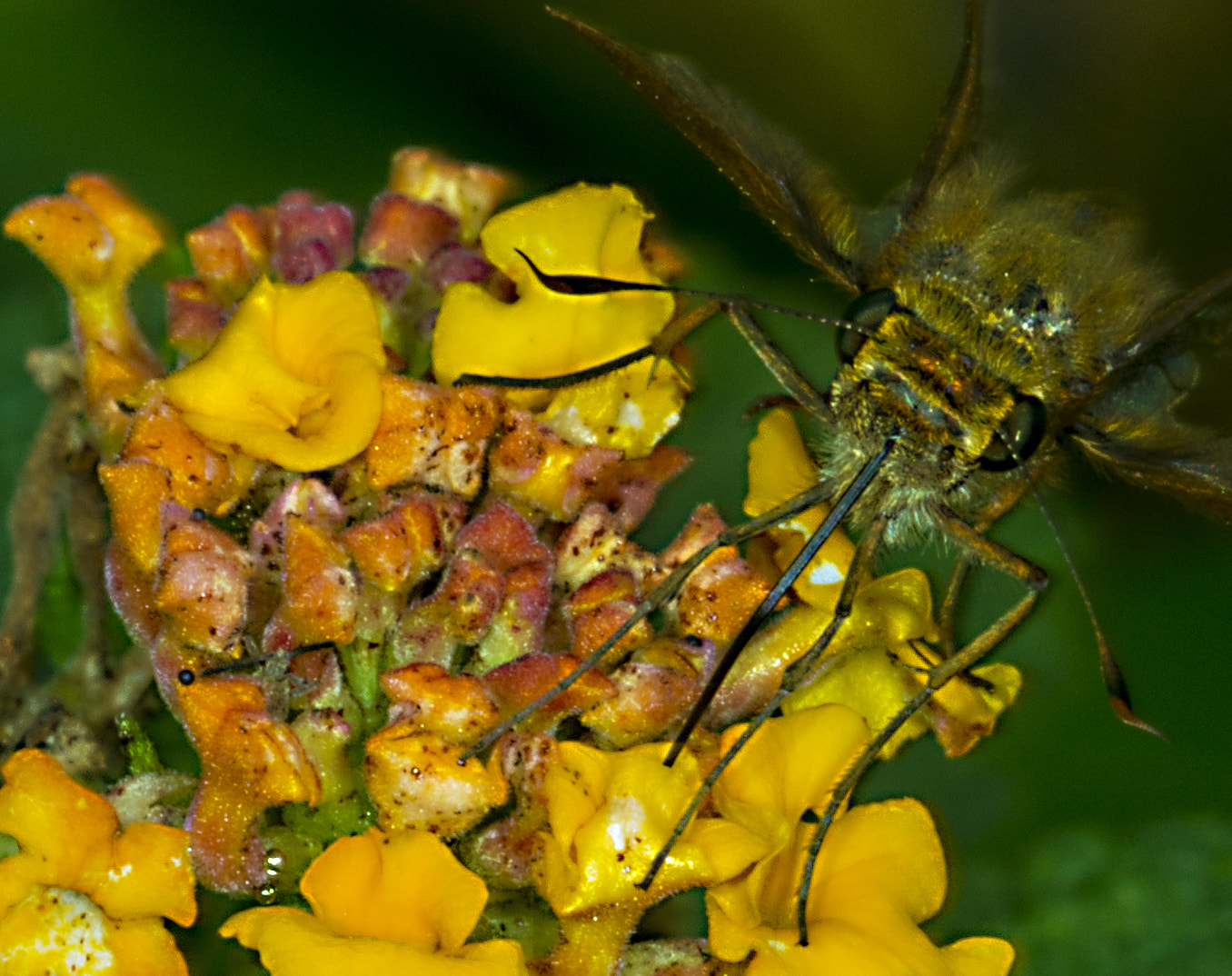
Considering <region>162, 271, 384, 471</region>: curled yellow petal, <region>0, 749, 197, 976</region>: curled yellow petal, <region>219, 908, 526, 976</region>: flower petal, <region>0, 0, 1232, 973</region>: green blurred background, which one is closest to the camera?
<region>219, 908, 526, 976</region>: flower petal

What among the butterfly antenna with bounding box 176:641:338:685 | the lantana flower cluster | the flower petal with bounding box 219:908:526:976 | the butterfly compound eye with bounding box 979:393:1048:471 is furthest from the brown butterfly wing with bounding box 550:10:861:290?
the flower petal with bounding box 219:908:526:976

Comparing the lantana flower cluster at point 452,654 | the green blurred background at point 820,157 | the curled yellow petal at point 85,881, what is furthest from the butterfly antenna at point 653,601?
the green blurred background at point 820,157

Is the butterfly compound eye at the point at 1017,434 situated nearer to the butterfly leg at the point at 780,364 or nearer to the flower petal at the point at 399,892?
the butterfly leg at the point at 780,364

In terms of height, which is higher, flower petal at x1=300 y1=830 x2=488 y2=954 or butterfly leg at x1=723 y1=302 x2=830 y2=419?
butterfly leg at x1=723 y1=302 x2=830 y2=419

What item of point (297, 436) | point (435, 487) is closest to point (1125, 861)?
point (435, 487)

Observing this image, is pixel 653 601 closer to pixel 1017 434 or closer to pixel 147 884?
pixel 1017 434

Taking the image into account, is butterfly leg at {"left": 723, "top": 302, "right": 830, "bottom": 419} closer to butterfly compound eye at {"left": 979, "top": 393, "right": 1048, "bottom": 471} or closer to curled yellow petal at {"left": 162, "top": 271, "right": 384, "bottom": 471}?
butterfly compound eye at {"left": 979, "top": 393, "right": 1048, "bottom": 471}
